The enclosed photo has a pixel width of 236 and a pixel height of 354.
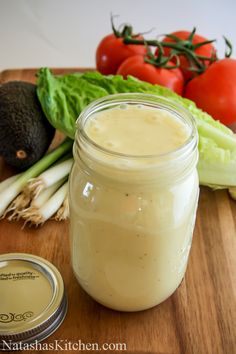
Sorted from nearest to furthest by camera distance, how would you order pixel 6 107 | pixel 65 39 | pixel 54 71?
1. pixel 6 107
2. pixel 54 71
3. pixel 65 39

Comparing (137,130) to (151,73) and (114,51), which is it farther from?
(114,51)

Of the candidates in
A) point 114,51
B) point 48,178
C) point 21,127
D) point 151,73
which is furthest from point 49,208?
point 114,51

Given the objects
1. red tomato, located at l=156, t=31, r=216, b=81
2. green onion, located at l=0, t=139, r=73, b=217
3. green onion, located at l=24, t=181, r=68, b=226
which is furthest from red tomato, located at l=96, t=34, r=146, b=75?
green onion, located at l=24, t=181, r=68, b=226

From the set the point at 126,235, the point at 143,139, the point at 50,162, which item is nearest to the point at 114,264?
the point at 126,235

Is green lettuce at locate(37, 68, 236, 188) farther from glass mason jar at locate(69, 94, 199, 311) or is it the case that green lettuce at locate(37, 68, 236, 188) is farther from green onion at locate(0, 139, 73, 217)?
glass mason jar at locate(69, 94, 199, 311)

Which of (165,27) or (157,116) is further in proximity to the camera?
(165,27)

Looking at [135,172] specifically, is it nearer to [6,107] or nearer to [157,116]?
[157,116]
